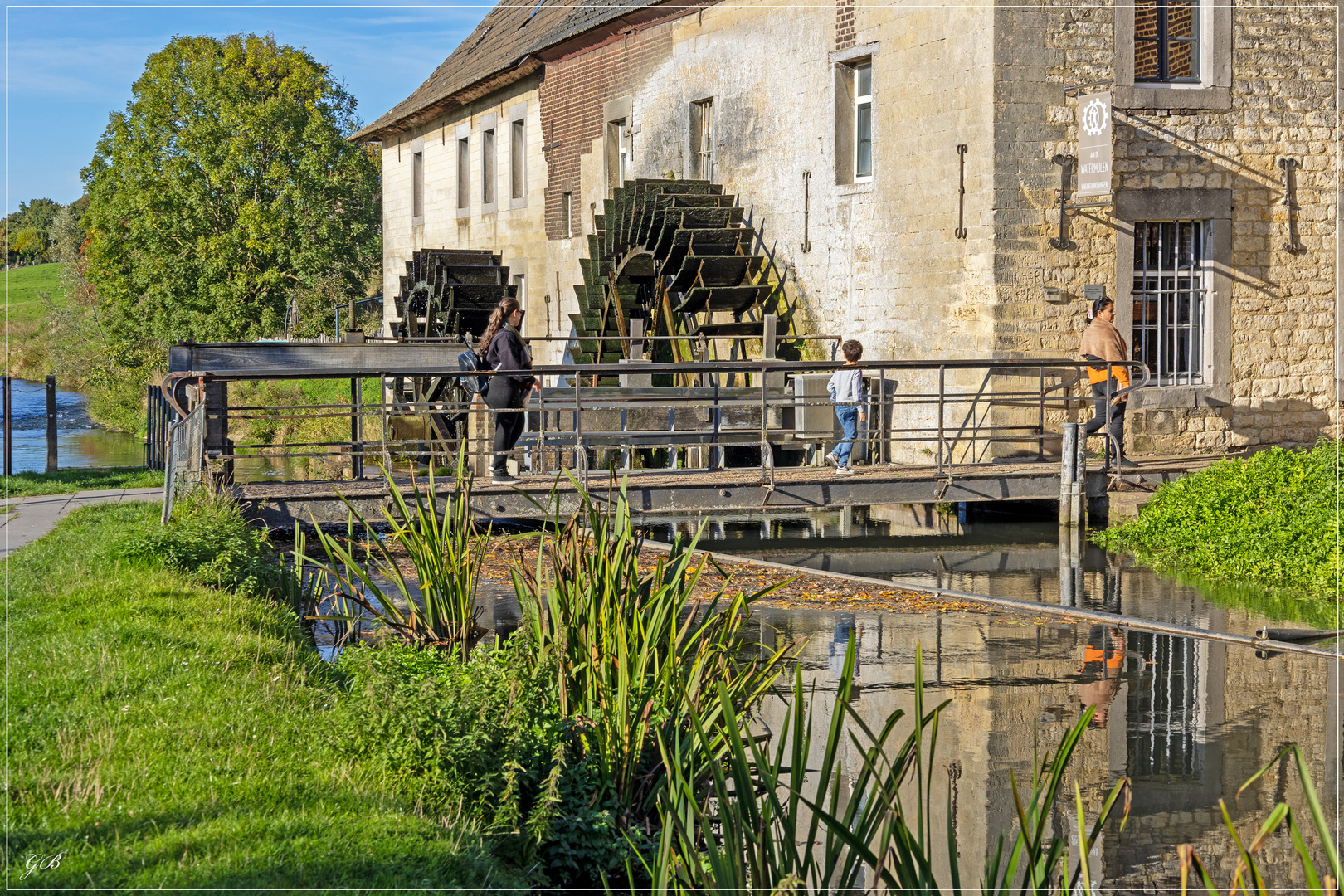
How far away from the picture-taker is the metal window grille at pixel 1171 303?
603 inches

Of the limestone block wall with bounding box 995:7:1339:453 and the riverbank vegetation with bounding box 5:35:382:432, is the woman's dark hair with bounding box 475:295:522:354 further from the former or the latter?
the riverbank vegetation with bounding box 5:35:382:432

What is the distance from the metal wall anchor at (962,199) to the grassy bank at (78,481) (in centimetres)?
863

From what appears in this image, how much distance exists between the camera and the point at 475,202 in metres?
29.2

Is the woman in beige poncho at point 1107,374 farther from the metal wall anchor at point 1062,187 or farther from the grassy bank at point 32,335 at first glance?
the grassy bank at point 32,335

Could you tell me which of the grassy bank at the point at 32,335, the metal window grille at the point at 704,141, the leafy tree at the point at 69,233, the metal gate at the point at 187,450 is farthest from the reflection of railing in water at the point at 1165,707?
the leafy tree at the point at 69,233

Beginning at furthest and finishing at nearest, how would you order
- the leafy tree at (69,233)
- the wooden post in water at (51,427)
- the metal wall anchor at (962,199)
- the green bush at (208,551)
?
1. the leafy tree at (69,233)
2. the wooden post in water at (51,427)
3. the metal wall anchor at (962,199)
4. the green bush at (208,551)

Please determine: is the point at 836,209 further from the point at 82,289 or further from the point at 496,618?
the point at 82,289

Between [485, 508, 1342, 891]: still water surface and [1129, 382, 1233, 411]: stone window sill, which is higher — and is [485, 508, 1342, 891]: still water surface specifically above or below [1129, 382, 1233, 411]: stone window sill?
below

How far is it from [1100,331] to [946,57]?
3.51 metres

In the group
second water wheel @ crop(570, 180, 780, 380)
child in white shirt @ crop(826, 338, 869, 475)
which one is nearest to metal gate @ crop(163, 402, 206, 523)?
child in white shirt @ crop(826, 338, 869, 475)

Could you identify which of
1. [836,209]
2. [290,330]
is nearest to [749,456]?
[836,209]

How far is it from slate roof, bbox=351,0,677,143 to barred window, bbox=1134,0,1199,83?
7.90 m

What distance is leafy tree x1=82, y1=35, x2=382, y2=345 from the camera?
3525cm

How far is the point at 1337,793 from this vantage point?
5418mm
